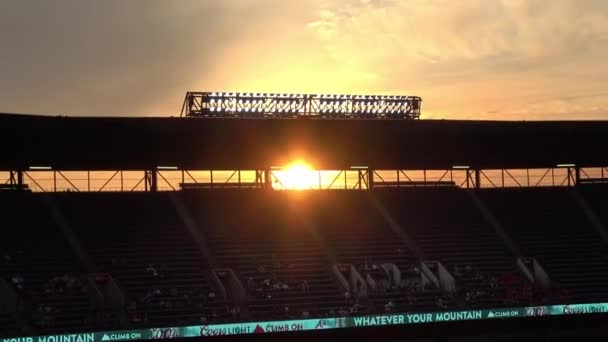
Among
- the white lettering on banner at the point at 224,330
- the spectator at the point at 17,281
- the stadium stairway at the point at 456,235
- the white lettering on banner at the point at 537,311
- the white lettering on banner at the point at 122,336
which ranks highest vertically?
the stadium stairway at the point at 456,235

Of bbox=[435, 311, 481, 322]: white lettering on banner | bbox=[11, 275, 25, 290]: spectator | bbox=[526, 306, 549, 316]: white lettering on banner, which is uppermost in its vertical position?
bbox=[11, 275, 25, 290]: spectator

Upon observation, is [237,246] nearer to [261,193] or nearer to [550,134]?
[261,193]

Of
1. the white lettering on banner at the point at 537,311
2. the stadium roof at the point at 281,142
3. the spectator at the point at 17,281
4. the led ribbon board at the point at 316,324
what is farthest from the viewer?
the white lettering on banner at the point at 537,311

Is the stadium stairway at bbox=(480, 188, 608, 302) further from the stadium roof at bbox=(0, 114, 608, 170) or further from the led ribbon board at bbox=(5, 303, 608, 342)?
the stadium roof at bbox=(0, 114, 608, 170)

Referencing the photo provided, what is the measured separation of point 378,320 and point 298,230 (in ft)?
27.1

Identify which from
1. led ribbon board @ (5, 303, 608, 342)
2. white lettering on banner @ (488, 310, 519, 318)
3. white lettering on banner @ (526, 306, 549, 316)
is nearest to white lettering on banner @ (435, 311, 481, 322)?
led ribbon board @ (5, 303, 608, 342)

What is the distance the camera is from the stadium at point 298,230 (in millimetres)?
40969

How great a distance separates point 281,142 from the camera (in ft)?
155

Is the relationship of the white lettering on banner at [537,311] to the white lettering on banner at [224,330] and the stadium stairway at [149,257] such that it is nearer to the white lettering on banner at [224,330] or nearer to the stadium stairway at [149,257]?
the white lettering on banner at [224,330]

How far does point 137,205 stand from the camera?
4794cm

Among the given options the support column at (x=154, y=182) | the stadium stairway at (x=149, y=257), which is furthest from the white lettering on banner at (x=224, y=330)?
the support column at (x=154, y=182)

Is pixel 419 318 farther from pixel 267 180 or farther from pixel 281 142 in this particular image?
pixel 267 180

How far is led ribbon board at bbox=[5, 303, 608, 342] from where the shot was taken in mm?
37469

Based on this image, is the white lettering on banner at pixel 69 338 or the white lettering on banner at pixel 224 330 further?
the white lettering on banner at pixel 224 330
